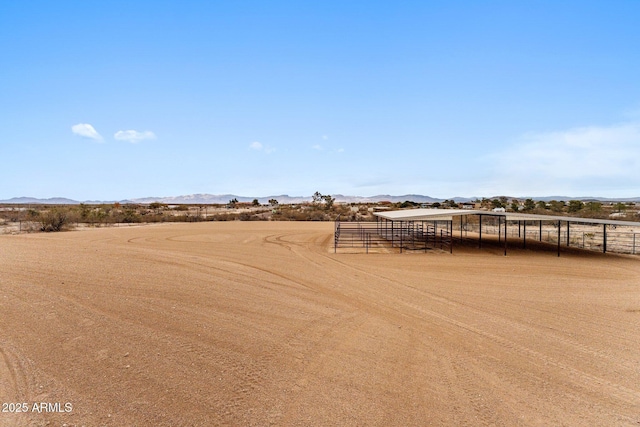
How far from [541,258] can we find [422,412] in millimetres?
17606

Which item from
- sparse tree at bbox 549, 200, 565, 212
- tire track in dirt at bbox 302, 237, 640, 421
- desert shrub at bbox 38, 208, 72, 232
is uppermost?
sparse tree at bbox 549, 200, 565, 212

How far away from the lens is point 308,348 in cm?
729

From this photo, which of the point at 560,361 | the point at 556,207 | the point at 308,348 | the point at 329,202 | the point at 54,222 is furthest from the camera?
the point at 329,202

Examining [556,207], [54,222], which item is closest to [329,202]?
[556,207]

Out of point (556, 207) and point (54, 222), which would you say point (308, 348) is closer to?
point (54, 222)

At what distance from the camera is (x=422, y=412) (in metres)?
5.23

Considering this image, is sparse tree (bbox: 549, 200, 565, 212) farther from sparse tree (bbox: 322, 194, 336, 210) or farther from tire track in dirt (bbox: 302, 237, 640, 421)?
tire track in dirt (bbox: 302, 237, 640, 421)

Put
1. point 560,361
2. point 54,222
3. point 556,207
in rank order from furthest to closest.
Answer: point 556,207, point 54,222, point 560,361

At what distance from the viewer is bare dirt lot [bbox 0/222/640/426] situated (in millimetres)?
5273

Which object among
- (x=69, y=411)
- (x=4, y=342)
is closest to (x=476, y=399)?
(x=69, y=411)

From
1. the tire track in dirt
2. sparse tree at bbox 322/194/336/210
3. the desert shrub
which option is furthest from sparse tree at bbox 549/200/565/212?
the desert shrub

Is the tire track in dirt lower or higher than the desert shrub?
lower

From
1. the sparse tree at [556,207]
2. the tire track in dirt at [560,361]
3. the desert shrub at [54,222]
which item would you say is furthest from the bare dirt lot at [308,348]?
the sparse tree at [556,207]

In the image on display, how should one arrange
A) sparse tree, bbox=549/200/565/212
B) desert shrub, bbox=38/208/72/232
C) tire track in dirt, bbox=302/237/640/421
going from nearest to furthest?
tire track in dirt, bbox=302/237/640/421
desert shrub, bbox=38/208/72/232
sparse tree, bbox=549/200/565/212
